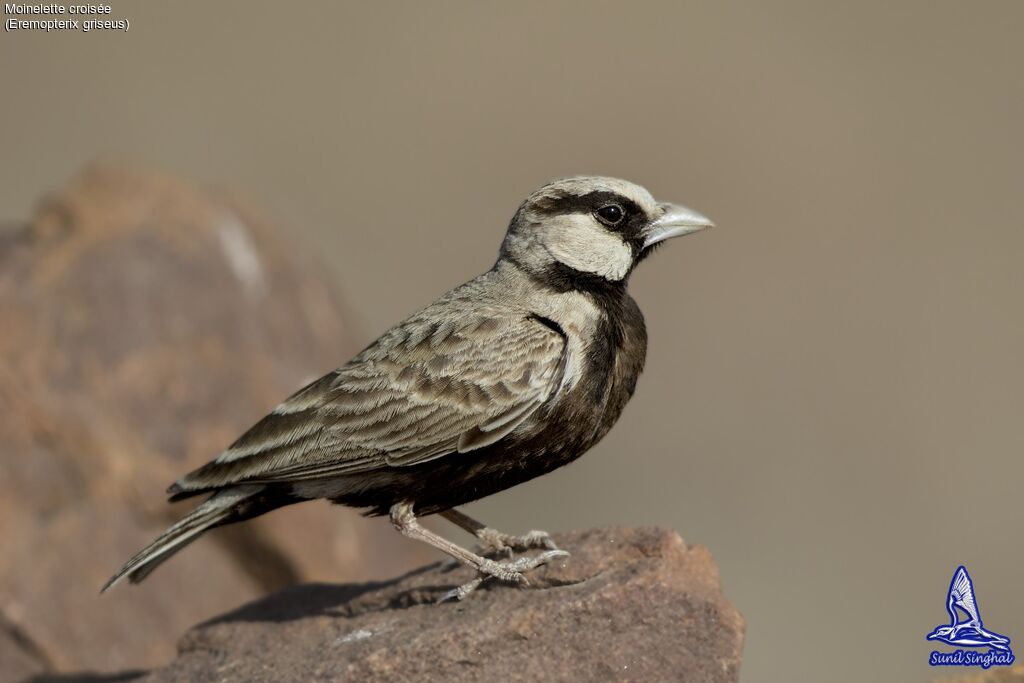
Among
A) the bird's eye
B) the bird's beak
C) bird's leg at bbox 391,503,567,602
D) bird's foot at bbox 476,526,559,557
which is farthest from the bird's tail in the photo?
the bird's beak

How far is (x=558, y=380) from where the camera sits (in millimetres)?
7855

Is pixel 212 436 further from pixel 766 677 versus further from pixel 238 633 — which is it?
pixel 766 677

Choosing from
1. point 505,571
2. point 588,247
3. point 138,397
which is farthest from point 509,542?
point 138,397

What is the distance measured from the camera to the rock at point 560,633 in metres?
7.27

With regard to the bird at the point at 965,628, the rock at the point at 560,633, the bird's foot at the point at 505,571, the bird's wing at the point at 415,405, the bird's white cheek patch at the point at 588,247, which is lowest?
the bird at the point at 965,628

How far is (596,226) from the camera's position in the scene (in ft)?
27.8

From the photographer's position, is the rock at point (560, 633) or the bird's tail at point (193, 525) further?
the bird's tail at point (193, 525)

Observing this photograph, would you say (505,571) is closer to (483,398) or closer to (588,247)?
(483,398)

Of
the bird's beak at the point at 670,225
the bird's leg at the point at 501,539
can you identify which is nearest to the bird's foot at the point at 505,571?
the bird's leg at the point at 501,539

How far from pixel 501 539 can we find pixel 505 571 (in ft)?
1.73

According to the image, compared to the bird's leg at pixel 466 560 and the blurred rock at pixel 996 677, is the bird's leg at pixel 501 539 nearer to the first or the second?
the bird's leg at pixel 466 560

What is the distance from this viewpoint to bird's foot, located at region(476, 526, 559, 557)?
27.6 ft

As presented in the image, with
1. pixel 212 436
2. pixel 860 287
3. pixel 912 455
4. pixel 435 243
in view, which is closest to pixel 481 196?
pixel 435 243

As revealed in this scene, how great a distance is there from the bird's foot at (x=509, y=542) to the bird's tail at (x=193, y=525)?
1.38 m
